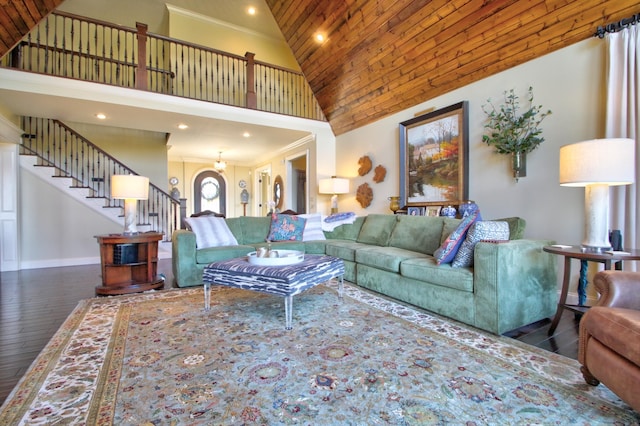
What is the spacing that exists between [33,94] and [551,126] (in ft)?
20.4

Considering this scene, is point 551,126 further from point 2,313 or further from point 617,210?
point 2,313

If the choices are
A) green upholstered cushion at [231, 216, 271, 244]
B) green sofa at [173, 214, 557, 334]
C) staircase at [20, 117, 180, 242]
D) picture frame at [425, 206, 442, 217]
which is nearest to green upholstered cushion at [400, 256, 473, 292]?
green sofa at [173, 214, 557, 334]

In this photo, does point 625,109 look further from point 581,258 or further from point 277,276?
point 277,276

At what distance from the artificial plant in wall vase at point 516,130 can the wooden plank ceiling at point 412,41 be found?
0.46 m

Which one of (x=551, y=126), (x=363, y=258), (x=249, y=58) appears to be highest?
(x=249, y=58)

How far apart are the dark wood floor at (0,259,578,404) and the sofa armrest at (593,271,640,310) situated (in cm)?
59

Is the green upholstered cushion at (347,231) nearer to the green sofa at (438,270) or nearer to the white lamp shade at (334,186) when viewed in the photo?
the green sofa at (438,270)

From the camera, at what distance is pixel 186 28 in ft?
21.7

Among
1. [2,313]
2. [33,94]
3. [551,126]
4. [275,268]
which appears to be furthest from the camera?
[33,94]

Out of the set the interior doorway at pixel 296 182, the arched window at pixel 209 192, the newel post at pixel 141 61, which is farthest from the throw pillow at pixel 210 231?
the arched window at pixel 209 192

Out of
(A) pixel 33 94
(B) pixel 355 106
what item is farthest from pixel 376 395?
(A) pixel 33 94

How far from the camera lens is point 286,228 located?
441cm

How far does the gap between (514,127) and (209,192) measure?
335 inches

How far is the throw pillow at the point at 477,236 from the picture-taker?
7.83 ft
